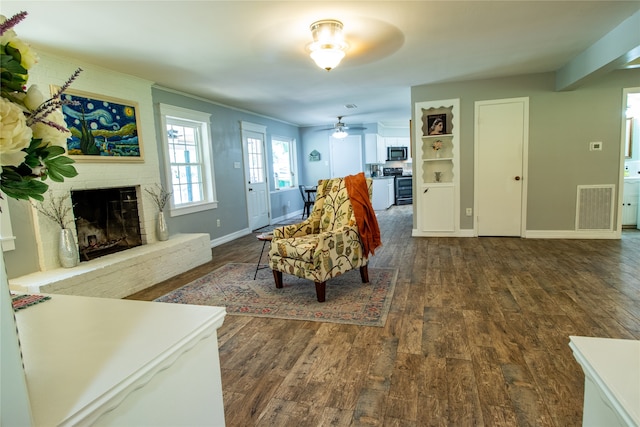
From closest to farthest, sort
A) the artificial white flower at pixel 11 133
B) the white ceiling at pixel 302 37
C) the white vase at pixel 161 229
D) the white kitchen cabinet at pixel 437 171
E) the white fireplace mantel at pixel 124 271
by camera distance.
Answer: the artificial white flower at pixel 11 133, the white ceiling at pixel 302 37, the white fireplace mantel at pixel 124 271, the white vase at pixel 161 229, the white kitchen cabinet at pixel 437 171

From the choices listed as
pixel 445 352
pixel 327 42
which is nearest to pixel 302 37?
pixel 327 42

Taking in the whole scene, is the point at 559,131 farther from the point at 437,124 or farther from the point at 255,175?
the point at 255,175

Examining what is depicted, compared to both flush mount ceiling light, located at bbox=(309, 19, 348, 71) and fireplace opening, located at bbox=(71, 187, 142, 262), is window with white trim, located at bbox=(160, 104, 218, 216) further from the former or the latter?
flush mount ceiling light, located at bbox=(309, 19, 348, 71)

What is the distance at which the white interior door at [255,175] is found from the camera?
20.9 ft

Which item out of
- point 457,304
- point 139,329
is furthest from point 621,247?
point 139,329

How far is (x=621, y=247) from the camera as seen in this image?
4.33m

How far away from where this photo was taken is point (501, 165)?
5020mm

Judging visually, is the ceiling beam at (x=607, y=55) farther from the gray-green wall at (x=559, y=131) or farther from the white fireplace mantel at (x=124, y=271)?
the white fireplace mantel at (x=124, y=271)

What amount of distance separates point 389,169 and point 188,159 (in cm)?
617

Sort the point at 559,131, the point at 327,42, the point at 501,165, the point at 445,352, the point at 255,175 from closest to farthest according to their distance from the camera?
1. the point at 445,352
2. the point at 327,42
3. the point at 559,131
4. the point at 501,165
5. the point at 255,175

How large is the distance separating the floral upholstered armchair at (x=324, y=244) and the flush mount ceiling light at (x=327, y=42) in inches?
45.2

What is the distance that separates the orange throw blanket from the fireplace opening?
2.58m

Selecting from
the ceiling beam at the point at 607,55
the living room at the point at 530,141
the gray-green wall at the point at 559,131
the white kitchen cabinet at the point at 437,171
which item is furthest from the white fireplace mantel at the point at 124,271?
the ceiling beam at the point at 607,55

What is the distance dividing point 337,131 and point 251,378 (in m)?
6.52
